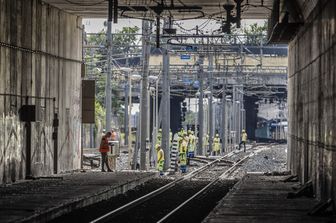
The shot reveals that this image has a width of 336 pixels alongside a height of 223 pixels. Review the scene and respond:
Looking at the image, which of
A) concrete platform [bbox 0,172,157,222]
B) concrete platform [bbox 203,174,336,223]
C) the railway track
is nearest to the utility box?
concrete platform [bbox 0,172,157,222]

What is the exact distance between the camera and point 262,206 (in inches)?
814

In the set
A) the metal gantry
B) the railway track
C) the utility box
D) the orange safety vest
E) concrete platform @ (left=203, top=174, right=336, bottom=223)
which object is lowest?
the railway track

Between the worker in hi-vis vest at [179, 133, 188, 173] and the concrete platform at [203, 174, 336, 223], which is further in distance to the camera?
the worker in hi-vis vest at [179, 133, 188, 173]

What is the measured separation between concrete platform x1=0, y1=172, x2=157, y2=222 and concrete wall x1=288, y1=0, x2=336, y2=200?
17.9 feet

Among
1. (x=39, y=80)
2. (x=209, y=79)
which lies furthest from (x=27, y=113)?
(x=209, y=79)

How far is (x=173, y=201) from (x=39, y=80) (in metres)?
6.61

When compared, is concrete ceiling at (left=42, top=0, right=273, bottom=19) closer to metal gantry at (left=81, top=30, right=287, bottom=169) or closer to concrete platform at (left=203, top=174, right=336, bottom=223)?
metal gantry at (left=81, top=30, right=287, bottom=169)

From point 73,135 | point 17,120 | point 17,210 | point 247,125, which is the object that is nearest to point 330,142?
point 17,210

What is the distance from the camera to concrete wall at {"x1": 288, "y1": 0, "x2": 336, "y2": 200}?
18.7 meters

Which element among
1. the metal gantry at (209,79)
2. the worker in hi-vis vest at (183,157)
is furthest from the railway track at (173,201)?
the metal gantry at (209,79)

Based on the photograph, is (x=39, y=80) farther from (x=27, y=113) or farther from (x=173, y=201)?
(x=173, y=201)

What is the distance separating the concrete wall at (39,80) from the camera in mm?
26562

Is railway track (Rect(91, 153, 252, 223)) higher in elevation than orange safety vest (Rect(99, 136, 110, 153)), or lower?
lower

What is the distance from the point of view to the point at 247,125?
115562mm
